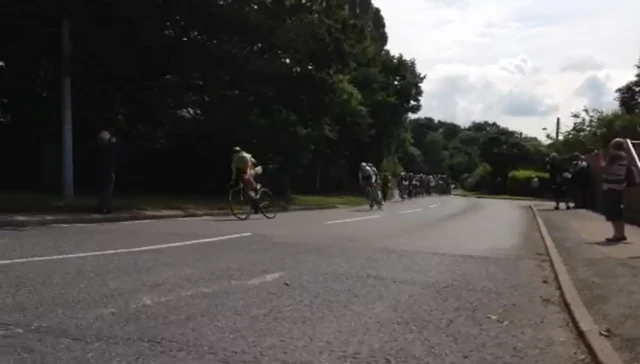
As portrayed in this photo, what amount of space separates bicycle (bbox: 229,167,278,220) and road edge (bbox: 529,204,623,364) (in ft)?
36.4

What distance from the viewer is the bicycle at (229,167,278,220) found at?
21875 mm

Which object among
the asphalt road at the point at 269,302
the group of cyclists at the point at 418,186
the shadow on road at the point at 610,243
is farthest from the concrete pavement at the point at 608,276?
the group of cyclists at the point at 418,186

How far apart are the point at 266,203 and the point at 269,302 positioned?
561 inches

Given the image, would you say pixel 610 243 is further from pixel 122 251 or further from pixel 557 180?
pixel 557 180

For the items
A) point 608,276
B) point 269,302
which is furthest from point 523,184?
point 269,302

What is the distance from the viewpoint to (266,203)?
22.5 metres

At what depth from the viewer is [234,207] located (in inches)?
878

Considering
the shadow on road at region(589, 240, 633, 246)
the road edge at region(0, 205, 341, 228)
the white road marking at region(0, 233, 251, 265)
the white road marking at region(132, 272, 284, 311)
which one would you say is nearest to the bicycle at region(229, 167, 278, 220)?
the road edge at region(0, 205, 341, 228)

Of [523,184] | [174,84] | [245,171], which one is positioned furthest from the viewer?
[523,184]

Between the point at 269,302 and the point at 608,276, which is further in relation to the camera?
the point at 608,276

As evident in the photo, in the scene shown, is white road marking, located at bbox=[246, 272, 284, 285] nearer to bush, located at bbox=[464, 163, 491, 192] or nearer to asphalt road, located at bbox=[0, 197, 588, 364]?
asphalt road, located at bbox=[0, 197, 588, 364]

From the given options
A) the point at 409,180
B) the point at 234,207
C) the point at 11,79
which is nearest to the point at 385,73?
the point at 409,180

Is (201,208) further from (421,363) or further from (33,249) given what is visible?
(421,363)

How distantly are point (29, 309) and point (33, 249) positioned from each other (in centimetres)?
449
